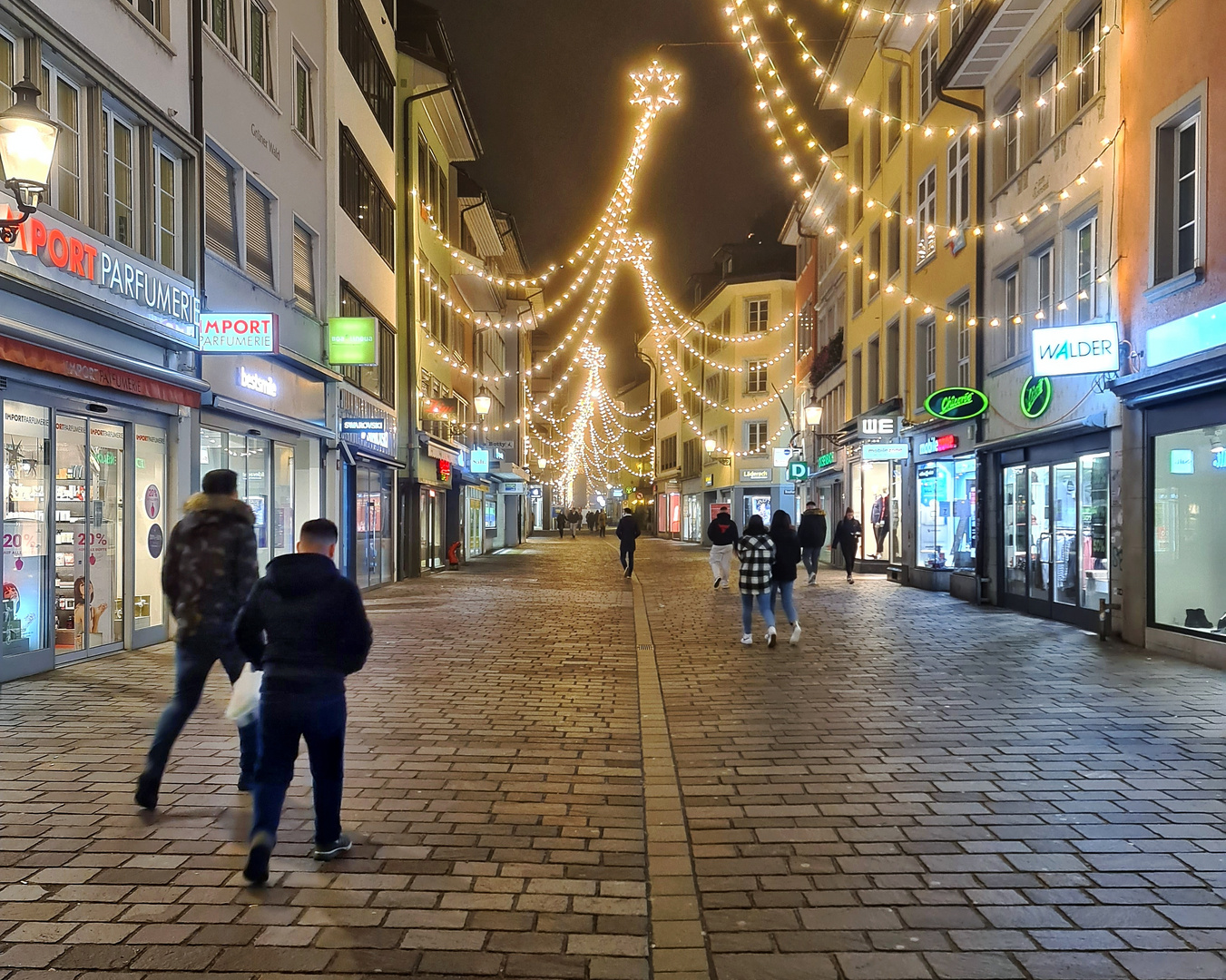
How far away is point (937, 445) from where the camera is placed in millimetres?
20000

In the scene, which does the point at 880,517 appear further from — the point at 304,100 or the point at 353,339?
the point at 304,100

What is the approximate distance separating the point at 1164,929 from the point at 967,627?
10483mm

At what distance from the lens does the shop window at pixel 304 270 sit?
17.7 m

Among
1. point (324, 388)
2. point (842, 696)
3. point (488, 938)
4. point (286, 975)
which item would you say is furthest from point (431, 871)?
point (324, 388)

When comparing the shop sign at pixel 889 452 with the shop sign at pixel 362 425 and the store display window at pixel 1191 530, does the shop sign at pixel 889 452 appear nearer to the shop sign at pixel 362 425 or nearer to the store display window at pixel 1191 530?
the shop sign at pixel 362 425

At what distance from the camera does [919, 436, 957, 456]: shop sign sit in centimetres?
1925

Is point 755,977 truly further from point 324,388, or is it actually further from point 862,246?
point 862,246

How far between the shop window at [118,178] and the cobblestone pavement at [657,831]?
4.72 m

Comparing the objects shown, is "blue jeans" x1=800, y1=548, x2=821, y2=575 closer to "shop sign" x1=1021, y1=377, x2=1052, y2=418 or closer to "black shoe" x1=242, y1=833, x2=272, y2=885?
"shop sign" x1=1021, y1=377, x2=1052, y2=418

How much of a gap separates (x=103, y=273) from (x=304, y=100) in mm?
8918

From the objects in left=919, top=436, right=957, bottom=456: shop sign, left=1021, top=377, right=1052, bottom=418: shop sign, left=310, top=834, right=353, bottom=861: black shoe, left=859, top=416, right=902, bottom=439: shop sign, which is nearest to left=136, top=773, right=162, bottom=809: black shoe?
left=310, top=834, right=353, bottom=861: black shoe

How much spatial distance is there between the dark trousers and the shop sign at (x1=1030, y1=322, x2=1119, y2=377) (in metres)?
10.2

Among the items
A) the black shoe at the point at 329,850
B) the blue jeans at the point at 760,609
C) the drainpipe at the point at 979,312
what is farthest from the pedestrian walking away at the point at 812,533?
the black shoe at the point at 329,850

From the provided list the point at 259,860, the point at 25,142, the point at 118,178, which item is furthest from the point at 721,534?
the point at 259,860
